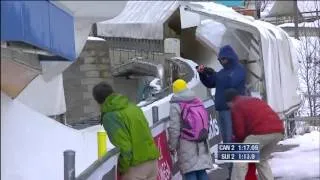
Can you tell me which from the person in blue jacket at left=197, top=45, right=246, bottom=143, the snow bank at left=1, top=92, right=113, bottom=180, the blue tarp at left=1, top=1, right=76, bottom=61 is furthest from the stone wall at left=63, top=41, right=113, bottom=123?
the blue tarp at left=1, top=1, right=76, bottom=61

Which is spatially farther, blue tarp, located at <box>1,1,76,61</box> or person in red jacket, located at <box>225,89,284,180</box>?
person in red jacket, located at <box>225,89,284,180</box>

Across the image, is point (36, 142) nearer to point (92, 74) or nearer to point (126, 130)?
point (126, 130)

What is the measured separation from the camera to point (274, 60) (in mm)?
15469

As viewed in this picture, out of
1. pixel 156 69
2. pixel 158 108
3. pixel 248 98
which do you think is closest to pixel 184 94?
pixel 248 98

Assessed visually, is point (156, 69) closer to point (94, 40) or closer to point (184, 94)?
point (94, 40)

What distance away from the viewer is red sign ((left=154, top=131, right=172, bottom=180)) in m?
8.07

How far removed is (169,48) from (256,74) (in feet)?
25.1

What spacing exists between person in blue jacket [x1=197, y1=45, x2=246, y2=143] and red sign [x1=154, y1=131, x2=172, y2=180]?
3.03ft

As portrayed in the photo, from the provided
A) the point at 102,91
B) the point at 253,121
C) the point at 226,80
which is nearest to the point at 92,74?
the point at 226,80

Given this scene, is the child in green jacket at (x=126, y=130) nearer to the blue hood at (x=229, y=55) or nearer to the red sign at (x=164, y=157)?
the red sign at (x=164, y=157)

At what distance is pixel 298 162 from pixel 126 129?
624 cm

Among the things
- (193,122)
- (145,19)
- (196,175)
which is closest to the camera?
(193,122)

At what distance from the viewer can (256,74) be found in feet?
53.9

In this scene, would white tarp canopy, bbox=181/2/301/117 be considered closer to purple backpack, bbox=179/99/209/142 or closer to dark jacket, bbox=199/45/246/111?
dark jacket, bbox=199/45/246/111
